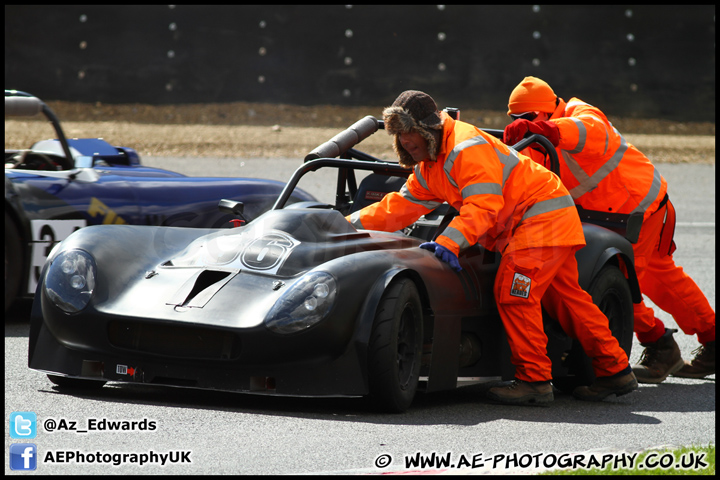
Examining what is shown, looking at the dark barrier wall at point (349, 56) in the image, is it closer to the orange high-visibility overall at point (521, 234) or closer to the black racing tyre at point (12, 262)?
the black racing tyre at point (12, 262)

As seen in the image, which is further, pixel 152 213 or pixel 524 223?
pixel 152 213

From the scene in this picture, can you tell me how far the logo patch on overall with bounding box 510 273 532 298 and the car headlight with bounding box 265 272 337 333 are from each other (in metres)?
1.09

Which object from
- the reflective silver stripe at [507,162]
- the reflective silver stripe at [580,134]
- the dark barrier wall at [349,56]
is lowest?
Answer: the reflective silver stripe at [507,162]

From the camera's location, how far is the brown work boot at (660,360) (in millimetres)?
6820

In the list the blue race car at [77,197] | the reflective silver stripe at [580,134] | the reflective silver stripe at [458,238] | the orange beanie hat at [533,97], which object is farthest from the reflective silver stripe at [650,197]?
the blue race car at [77,197]

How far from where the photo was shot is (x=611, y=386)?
5.84m

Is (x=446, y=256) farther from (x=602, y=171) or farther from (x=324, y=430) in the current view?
(x=602, y=171)

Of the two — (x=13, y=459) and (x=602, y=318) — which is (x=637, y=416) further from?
(x=13, y=459)

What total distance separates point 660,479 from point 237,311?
1.94 metres

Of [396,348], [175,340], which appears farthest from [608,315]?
[175,340]

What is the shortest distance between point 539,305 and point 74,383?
2335 mm

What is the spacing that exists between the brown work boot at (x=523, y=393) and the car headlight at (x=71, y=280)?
2088mm

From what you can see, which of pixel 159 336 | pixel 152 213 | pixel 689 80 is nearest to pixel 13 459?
pixel 159 336

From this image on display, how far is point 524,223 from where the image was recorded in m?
5.54
